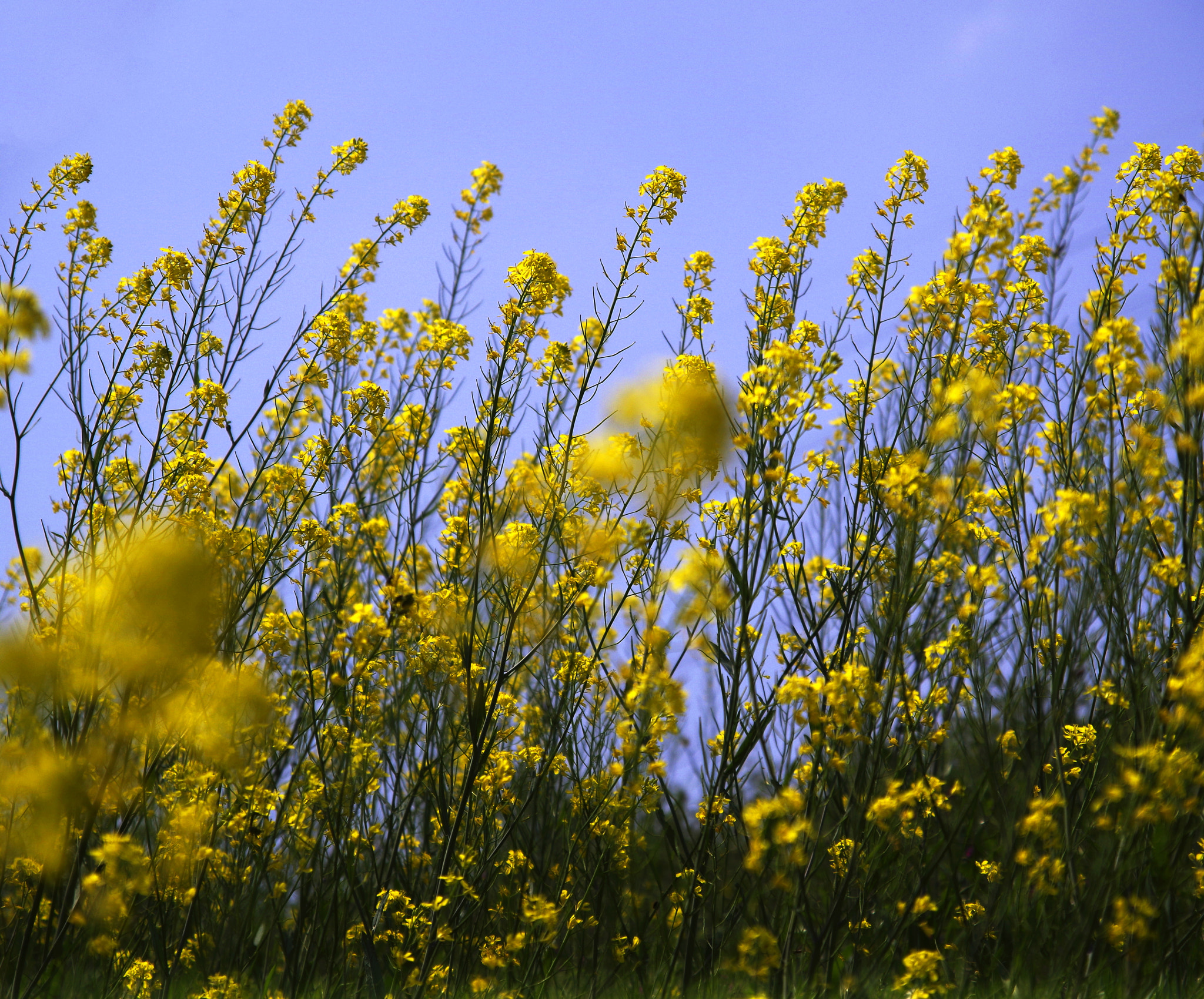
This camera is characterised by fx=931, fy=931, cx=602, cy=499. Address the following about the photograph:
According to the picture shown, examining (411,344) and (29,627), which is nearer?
(29,627)

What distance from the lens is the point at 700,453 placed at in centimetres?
387

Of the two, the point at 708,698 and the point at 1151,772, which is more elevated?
the point at 708,698

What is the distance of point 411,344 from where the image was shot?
616 centimetres

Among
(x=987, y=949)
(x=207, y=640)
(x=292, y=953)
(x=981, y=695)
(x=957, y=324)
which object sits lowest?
(x=987, y=949)

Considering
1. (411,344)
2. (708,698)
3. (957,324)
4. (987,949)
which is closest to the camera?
(957,324)

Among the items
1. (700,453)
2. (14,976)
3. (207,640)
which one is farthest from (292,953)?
(700,453)

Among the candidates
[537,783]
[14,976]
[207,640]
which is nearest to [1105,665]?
[537,783]

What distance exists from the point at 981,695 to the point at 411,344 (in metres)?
4.05

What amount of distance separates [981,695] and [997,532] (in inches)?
35.0

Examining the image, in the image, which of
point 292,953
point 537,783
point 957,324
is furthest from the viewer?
point 292,953

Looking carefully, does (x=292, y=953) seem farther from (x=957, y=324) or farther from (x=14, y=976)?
(x=957, y=324)

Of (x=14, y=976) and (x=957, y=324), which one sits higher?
(x=957, y=324)

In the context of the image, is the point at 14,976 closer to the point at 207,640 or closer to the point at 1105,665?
the point at 207,640

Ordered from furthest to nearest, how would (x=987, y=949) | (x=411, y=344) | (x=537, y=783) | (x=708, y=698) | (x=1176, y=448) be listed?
(x=411, y=344) → (x=987, y=949) → (x=708, y=698) → (x=1176, y=448) → (x=537, y=783)
